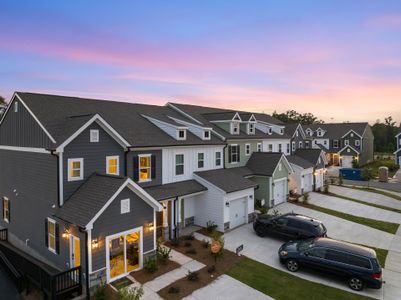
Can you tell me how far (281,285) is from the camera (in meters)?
12.5

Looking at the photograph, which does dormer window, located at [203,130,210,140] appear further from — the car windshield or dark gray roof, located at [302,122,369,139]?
dark gray roof, located at [302,122,369,139]

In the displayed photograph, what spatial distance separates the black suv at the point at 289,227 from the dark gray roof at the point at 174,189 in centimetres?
500

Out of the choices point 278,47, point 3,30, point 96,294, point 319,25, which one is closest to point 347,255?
point 96,294

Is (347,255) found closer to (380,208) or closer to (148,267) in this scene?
(148,267)

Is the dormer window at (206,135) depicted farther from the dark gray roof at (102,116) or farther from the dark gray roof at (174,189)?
the dark gray roof at (174,189)

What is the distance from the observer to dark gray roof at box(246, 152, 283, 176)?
2604 cm

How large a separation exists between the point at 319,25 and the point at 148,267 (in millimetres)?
21537

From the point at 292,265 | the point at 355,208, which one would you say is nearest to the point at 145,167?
the point at 292,265

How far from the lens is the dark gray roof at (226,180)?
1997cm

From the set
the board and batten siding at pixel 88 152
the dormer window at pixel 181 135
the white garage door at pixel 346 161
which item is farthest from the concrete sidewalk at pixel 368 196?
the white garage door at pixel 346 161

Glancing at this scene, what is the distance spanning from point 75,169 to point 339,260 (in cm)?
1438

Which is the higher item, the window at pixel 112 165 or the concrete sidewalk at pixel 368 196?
the window at pixel 112 165

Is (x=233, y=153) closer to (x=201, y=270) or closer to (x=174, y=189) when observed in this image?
(x=174, y=189)

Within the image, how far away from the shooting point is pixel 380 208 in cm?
2714
